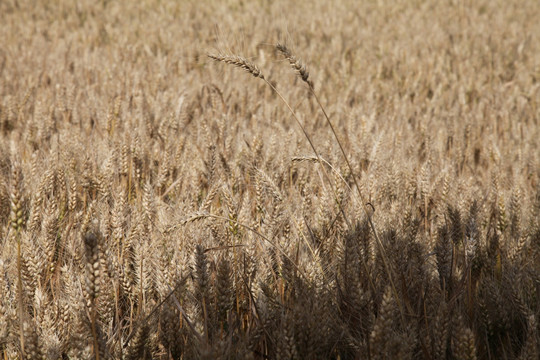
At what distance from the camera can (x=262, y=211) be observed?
7.22ft

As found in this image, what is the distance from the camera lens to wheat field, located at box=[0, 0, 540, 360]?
57.1 inches

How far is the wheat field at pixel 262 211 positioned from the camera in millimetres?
1451

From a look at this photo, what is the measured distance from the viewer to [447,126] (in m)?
3.94

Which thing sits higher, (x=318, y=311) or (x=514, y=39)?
(x=514, y=39)

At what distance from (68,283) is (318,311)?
2.53ft

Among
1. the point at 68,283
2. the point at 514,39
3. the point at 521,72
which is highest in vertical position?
the point at 514,39

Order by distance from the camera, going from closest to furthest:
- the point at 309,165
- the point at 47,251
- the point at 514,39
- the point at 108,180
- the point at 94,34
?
the point at 47,251, the point at 108,180, the point at 309,165, the point at 94,34, the point at 514,39

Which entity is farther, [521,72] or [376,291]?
[521,72]

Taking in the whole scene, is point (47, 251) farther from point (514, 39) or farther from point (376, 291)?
point (514, 39)

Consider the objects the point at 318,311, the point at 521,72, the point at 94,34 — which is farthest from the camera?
the point at 94,34

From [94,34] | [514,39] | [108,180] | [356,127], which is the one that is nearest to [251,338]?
[108,180]

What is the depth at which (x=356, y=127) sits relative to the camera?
3.91 meters

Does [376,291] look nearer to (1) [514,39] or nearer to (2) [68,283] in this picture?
(2) [68,283]

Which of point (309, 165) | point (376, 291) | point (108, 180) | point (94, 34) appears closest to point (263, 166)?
point (309, 165)
